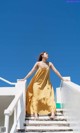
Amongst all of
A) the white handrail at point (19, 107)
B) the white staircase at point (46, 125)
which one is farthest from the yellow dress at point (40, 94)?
the white handrail at point (19, 107)

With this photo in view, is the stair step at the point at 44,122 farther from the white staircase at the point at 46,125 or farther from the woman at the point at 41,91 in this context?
the woman at the point at 41,91

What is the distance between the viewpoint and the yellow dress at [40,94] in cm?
755

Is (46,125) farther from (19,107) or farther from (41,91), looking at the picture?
(41,91)

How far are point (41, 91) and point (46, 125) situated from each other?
3.80ft

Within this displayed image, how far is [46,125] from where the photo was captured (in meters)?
6.76

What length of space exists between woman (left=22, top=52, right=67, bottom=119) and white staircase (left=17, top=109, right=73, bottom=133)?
290mm

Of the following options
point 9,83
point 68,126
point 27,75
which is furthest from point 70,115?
point 9,83

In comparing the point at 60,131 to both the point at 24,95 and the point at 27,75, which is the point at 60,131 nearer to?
the point at 24,95

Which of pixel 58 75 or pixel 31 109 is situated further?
pixel 58 75

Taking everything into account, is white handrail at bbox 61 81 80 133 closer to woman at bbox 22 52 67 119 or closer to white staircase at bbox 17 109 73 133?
white staircase at bbox 17 109 73 133

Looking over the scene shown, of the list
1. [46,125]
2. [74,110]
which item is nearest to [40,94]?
[46,125]

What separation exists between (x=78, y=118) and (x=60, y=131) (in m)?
0.85

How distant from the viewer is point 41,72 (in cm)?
780

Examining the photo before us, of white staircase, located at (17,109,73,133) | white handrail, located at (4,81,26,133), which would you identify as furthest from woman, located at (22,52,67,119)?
white handrail, located at (4,81,26,133)
